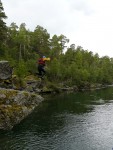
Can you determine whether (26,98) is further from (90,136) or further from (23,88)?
(23,88)

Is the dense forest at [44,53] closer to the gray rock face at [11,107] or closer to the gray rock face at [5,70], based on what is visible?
the gray rock face at [5,70]

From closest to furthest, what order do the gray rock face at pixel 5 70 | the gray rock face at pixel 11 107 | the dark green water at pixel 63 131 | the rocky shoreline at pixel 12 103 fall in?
1. the dark green water at pixel 63 131
2. the gray rock face at pixel 11 107
3. the rocky shoreline at pixel 12 103
4. the gray rock face at pixel 5 70

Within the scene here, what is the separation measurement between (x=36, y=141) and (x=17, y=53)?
79724mm

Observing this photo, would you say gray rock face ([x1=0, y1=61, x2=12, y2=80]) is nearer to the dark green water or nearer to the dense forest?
the dark green water

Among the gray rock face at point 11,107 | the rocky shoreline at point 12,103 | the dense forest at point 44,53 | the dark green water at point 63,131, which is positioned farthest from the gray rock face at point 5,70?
the dense forest at point 44,53

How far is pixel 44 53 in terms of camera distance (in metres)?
133

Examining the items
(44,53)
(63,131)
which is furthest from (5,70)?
(44,53)

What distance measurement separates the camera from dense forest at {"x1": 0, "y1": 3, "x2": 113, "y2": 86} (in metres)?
111

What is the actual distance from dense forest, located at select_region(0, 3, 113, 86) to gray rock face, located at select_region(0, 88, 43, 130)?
39.7 m

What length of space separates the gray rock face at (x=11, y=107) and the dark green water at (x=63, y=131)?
1676mm

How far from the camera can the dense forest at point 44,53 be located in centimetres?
11062

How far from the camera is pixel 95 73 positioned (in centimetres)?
15562

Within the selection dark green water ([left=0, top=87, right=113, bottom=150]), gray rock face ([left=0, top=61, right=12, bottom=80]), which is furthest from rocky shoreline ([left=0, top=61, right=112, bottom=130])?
dark green water ([left=0, top=87, right=113, bottom=150])

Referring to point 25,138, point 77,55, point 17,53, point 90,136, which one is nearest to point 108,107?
point 90,136
